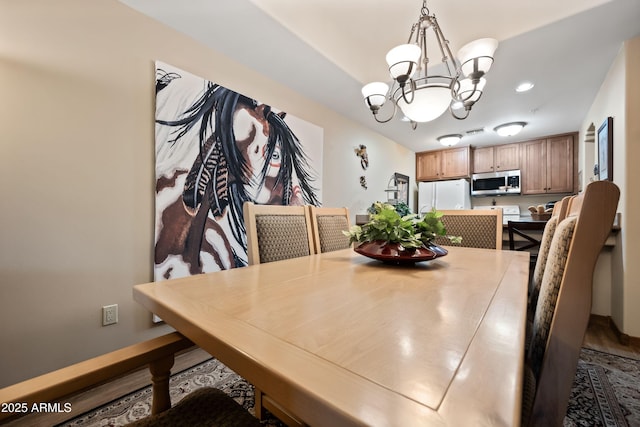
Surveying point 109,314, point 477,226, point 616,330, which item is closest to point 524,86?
point 477,226

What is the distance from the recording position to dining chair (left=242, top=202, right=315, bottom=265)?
4.33ft

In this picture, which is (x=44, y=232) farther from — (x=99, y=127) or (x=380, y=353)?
(x=380, y=353)

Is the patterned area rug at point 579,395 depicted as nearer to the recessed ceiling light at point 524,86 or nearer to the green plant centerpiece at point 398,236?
the green plant centerpiece at point 398,236

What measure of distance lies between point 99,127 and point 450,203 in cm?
501

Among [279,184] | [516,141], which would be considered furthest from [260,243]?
[516,141]

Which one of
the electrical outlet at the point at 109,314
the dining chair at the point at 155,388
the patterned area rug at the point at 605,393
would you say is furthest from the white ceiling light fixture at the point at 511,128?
the electrical outlet at the point at 109,314

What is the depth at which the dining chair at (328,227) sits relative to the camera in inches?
67.1

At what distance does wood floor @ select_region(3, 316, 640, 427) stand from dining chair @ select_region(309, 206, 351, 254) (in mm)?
1119

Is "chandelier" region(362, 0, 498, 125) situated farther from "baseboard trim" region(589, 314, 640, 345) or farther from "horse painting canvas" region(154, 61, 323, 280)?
"baseboard trim" region(589, 314, 640, 345)

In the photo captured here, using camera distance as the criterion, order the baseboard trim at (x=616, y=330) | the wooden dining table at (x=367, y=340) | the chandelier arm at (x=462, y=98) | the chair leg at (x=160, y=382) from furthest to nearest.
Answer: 1. the baseboard trim at (x=616, y=330)
2. the chandelier arm at (x=462, y=98)
3. the chair leg at (x=160, y=382)
4. the wooden dining table at (x=367, y=340)

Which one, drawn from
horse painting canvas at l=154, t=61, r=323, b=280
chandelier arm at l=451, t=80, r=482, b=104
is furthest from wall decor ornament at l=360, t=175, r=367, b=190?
chandelier arm at l=451, t=80, r=482, b=104

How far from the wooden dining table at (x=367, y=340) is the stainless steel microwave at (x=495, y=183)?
14.5ft

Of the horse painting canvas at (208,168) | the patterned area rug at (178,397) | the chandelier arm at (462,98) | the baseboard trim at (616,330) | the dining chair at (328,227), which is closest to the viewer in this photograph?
the patterned area rug at (178,397)

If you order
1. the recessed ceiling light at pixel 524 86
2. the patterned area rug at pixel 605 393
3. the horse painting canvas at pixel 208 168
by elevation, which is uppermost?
the recessed ceiling light at pixel 524 86
